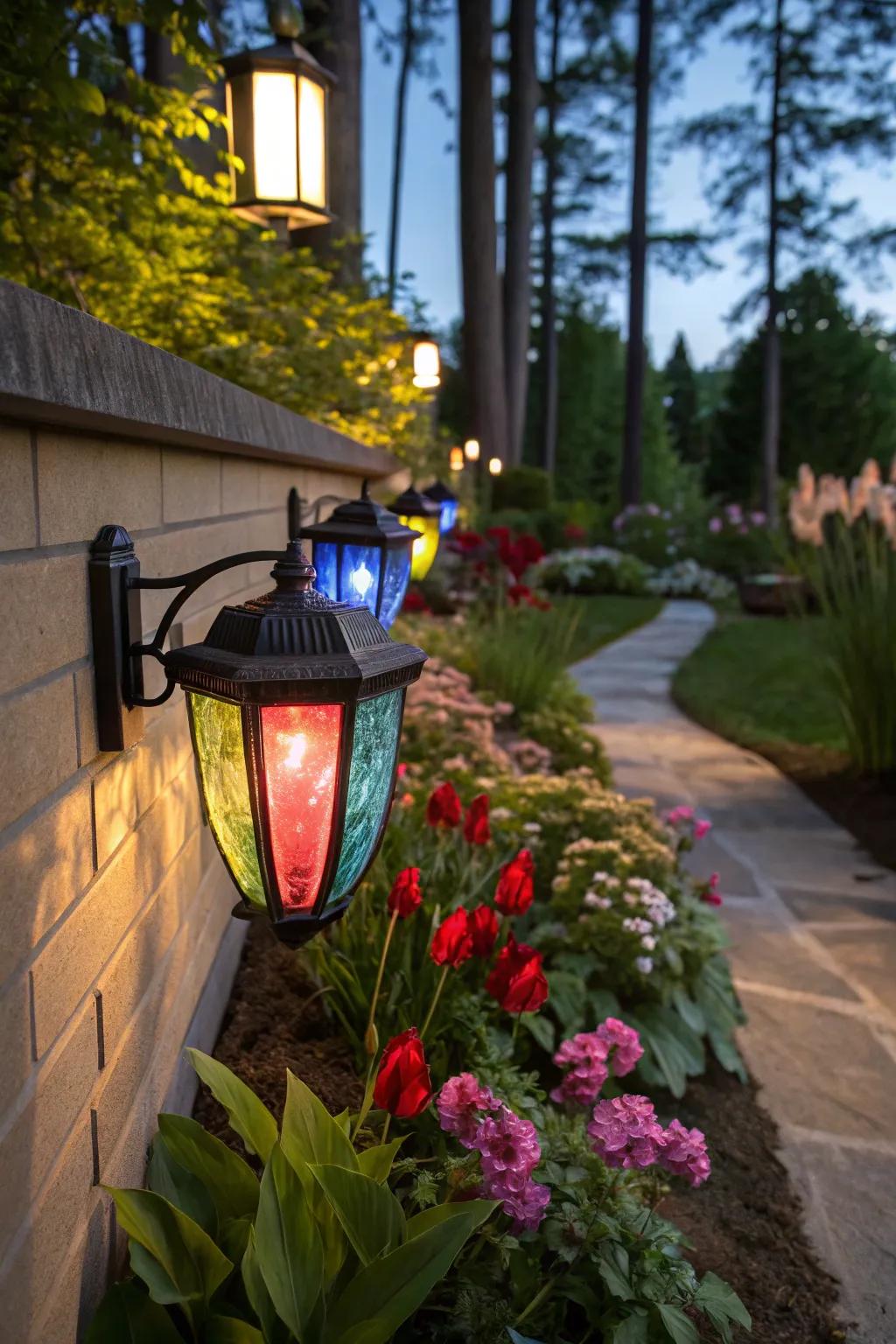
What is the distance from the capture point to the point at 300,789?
1281mm

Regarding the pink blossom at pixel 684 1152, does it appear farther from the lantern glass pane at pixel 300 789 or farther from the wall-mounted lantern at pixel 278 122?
the wall-mounted lantern at pixel 278 122

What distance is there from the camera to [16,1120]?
3.47 ft

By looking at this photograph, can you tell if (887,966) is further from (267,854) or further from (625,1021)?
(267,854)

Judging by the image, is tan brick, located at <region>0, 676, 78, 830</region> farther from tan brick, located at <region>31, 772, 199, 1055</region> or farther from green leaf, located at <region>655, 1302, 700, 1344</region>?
green leaf, located at <region>655, 1302, 700, 1344</region>

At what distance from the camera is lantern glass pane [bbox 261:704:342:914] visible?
1.24m

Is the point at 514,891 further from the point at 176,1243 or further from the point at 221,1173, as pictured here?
the point at 176,1243

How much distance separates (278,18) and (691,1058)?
3650 millimetres

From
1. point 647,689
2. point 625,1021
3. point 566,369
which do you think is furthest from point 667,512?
point 625,1021

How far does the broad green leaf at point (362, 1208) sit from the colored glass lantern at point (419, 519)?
7.41ft

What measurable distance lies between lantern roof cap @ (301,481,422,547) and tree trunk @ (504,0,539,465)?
1551 centimetres

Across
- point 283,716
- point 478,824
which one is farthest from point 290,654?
point 478,824

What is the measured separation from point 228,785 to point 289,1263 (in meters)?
0.62

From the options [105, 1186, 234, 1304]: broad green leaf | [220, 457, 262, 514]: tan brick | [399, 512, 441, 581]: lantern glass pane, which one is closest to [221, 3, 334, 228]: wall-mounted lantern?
[399, 512, 441, 581]: lantern glass pane

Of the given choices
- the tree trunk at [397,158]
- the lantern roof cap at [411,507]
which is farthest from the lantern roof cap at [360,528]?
the tree trunk at [397,158]
